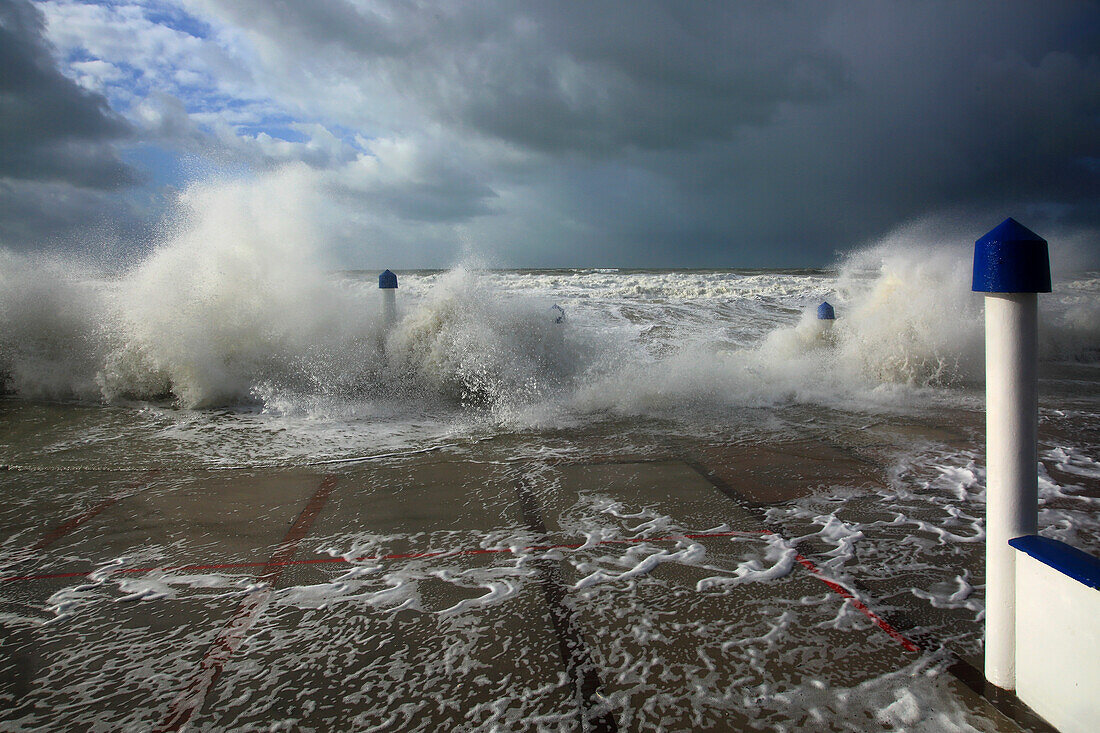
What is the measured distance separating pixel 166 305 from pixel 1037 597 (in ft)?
29.3

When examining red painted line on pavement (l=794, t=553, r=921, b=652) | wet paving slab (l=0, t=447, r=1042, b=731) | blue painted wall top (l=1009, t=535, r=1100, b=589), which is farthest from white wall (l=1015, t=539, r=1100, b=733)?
red painted line on pavement (l=794, t=553, r=921, b=652)

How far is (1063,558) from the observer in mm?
1692

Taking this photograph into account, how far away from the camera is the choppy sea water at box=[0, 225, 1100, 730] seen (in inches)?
113

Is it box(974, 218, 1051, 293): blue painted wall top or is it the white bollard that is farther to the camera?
the white bollard

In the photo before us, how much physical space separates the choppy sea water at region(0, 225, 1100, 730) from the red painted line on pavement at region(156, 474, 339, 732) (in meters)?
0.17

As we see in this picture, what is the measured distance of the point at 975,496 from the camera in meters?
3.90

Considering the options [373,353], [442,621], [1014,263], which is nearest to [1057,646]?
[1014,263]

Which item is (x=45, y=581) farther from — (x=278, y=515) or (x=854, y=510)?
(x=854, y=510)

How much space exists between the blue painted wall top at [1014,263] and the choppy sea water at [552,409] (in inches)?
55.0

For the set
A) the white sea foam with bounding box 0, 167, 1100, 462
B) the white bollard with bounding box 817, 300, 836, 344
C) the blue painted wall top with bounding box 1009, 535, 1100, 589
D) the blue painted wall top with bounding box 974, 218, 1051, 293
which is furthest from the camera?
the white bollard with bounding box 817, 300, 836, 344

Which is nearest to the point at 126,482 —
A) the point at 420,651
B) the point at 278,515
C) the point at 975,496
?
the point at 278,515

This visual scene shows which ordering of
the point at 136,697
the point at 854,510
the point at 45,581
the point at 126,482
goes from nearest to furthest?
1. the point at 136,697
2. the point at 45,581
3. the point at 854,510
4. the point at 126,482

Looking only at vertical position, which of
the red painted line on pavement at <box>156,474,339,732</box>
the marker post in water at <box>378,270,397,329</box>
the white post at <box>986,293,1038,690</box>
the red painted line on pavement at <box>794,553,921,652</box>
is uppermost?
the marker post in water at <box>378,270,397,329</box>

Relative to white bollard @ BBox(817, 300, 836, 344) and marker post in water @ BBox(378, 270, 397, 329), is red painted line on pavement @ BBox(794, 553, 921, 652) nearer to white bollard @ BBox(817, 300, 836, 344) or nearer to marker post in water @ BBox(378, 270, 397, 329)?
marker post in water @ BBox(378, 270, 397, 329)
